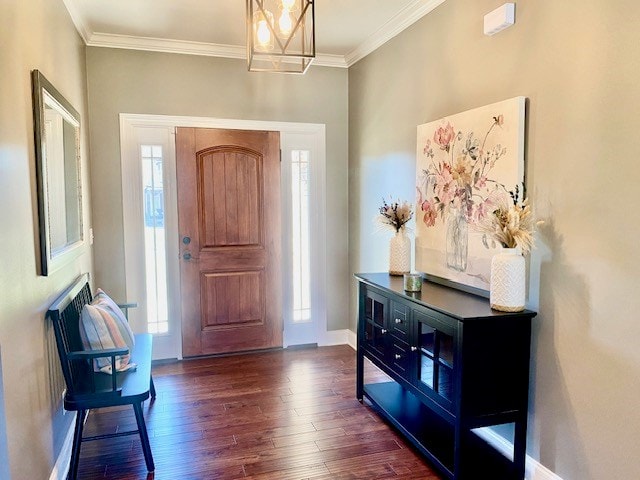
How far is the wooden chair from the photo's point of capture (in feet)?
7.57

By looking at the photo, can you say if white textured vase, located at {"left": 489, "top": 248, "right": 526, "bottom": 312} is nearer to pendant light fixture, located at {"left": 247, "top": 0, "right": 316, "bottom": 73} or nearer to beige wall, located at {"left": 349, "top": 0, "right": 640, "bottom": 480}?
beige wall, located at {"left": 349, "top": 0, "right": 640, "bottom": 480}

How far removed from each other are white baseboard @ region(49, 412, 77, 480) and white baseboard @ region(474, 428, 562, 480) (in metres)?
2.19

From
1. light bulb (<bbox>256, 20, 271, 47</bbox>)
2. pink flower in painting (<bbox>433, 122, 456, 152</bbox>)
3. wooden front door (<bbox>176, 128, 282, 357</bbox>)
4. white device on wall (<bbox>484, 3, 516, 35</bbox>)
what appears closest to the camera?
light bulb (<bbox>256, 20, 271, 47</bbox>)

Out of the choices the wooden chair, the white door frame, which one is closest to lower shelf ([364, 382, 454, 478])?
the white door frame

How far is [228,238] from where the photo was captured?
4168mm

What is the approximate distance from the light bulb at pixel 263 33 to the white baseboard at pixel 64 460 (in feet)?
7.40

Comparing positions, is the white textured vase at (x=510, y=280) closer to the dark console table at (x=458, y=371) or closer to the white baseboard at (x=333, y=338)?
the dark console table at (x=458, y=371)

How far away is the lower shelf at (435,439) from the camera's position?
2314mm

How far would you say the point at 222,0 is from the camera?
3047 mm

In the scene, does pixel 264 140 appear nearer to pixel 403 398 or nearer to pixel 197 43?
pixel 197 43

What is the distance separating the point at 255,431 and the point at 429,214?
1.74m

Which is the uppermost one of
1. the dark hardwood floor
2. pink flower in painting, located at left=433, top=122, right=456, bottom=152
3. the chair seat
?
pink flower in painting, located at left=433, top=122, right=456, bottom=152

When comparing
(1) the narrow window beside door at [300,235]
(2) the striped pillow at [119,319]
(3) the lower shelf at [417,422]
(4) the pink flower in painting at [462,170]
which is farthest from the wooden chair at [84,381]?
(4) the pink flower in painting at [462,170]

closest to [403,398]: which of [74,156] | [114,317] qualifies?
[114,317]
